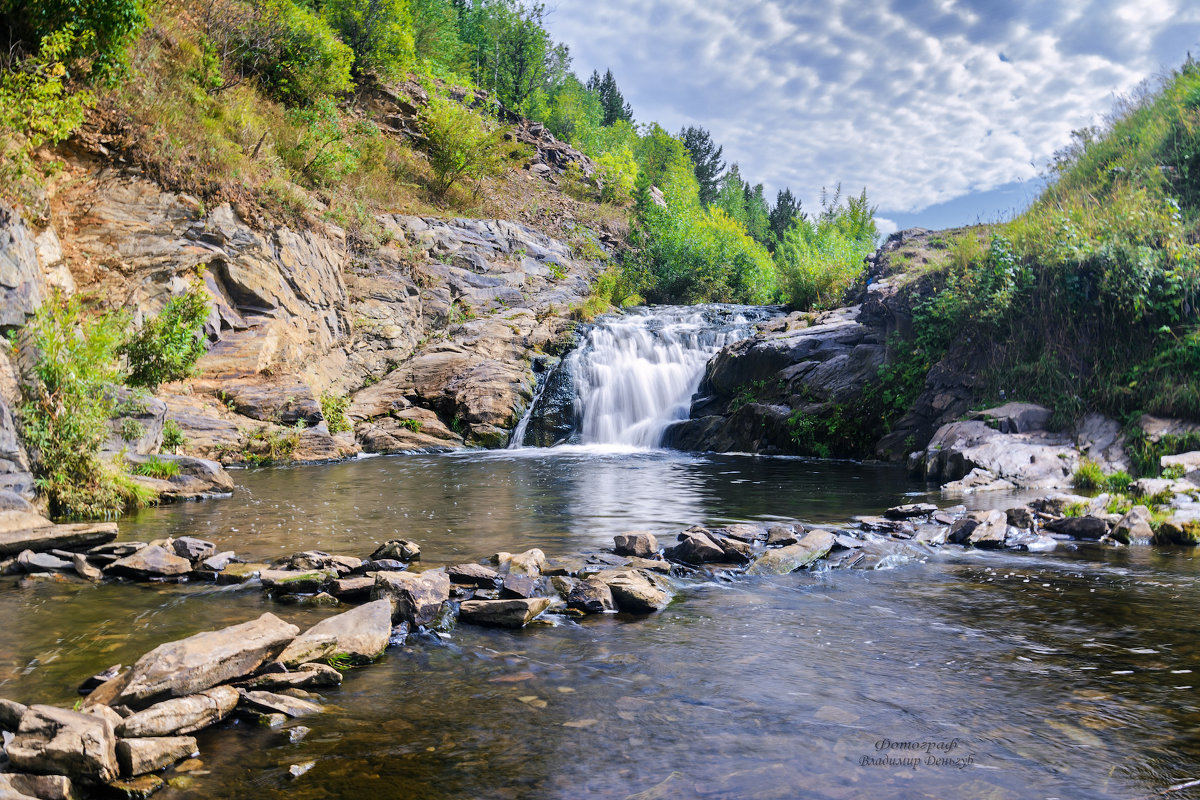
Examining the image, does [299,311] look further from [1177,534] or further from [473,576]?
[1177,534]

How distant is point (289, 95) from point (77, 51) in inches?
477

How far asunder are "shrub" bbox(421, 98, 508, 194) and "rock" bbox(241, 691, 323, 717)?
30.0 meters

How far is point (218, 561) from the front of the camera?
19.2 ft

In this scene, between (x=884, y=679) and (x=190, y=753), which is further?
(x=884, y=679)

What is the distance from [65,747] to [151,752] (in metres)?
0.30

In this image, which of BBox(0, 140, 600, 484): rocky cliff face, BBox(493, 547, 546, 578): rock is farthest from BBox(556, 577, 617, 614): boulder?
BBox(0, 140, 600, 484): rocky cliff face

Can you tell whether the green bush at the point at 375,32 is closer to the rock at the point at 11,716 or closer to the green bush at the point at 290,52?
the green bush at the point at 290,52

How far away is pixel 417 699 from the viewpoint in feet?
11.4

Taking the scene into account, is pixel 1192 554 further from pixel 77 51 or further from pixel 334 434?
pixel 77 51

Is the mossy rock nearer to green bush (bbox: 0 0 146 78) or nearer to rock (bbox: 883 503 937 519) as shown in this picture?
rock (bbox: 883 503 937 519)

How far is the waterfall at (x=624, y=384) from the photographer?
19688 mm

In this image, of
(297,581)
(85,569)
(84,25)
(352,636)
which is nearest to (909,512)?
(352,636)

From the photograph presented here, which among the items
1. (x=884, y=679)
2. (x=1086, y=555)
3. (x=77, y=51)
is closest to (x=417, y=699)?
(x=884, y=679)

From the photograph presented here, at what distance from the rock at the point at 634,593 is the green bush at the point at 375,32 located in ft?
104
